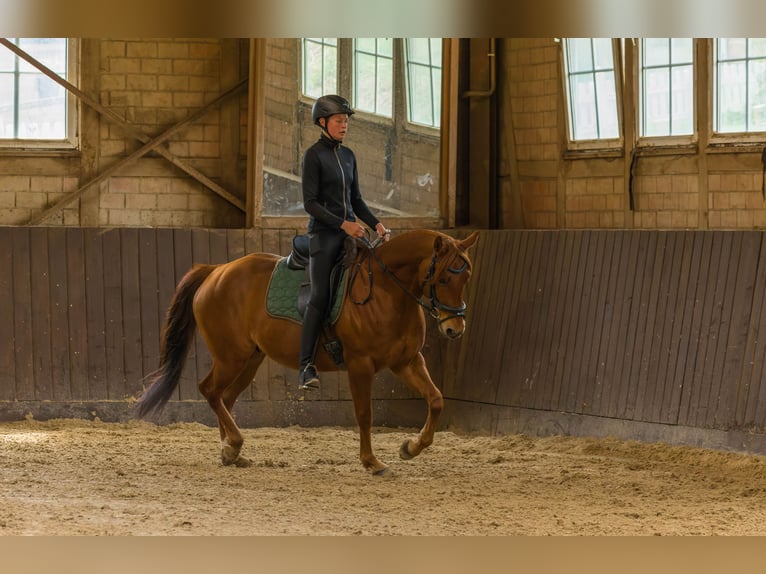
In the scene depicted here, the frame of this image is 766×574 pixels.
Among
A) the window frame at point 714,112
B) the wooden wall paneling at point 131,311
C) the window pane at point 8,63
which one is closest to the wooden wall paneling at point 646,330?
the window frame at point 714,112

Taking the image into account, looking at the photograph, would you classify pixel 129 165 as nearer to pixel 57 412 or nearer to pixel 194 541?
pixel 57 412

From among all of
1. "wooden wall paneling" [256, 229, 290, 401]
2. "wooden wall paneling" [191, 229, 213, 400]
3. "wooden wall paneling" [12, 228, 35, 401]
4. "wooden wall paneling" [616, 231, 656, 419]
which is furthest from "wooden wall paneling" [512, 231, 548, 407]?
"wooden wall paneling" [12, 228, 35, 401]

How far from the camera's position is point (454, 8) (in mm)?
1138

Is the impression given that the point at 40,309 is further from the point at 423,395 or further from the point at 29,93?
the point at 423,395

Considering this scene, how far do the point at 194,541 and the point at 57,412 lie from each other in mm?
7433

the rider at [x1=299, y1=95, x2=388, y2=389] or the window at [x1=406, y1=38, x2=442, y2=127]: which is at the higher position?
the window at [x1=406, y1=38, x2=442, y2=127]

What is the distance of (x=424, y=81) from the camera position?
8.74 metres

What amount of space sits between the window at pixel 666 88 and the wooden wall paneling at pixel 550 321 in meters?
1.16

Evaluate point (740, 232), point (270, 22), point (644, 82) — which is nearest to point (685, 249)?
point (740, 232)

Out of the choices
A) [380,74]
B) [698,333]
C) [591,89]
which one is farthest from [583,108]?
[698,333]

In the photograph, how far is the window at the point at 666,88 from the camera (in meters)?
7.84

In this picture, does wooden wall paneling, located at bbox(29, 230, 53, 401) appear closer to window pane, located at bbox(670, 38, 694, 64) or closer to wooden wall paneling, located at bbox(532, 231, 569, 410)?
wooden wall paneling, located at bbox(532, 231, 569, 410)

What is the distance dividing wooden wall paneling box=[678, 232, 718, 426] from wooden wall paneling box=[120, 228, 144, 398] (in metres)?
3.87

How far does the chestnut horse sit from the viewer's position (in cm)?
577
